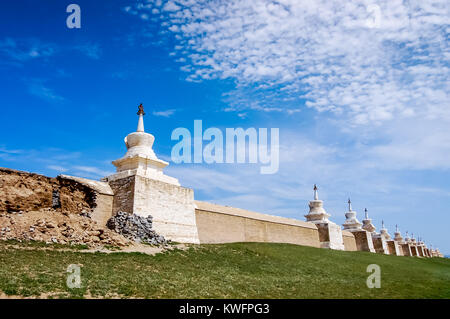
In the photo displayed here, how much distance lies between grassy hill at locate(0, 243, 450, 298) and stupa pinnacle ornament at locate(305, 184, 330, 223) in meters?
18.6

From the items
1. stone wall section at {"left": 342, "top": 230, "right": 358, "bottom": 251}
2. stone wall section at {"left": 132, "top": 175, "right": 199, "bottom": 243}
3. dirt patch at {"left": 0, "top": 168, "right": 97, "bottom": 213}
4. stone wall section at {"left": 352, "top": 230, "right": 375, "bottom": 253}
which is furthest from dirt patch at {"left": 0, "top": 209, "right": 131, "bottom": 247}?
stone wall section at {"left": 352, "top": 230, "right": 375, "bottom": 253}

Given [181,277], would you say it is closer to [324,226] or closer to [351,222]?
[324,226]

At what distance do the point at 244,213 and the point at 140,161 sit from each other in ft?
31.0

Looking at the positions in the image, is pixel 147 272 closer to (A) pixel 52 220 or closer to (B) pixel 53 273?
(B) pixel 53 273

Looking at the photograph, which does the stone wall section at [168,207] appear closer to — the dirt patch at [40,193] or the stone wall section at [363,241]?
the dirt patch at [40,193]

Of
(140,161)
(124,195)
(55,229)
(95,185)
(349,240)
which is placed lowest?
(55,229)

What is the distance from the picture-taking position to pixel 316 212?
38375 millimetres

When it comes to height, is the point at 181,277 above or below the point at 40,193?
below

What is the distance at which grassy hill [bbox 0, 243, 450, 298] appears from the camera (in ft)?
31.9

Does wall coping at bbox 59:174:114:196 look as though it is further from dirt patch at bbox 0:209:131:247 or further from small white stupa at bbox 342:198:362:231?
small white stupa at bbox 342:198:362:231

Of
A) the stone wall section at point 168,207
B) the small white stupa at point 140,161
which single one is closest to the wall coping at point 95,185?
the small white stupa at point 140,161

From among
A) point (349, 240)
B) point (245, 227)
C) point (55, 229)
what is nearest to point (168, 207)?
point (55, 229)

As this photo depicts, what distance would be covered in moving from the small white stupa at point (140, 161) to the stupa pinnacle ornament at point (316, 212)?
20.3m

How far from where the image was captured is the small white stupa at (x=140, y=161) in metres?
20.9
